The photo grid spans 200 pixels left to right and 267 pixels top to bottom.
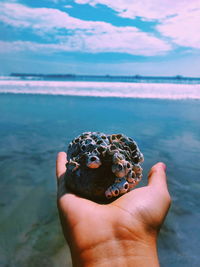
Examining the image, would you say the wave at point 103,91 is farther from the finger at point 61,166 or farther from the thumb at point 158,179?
the thumb at point 158,179

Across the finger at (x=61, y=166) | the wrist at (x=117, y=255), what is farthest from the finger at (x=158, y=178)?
the finger at (x=61, y=166)

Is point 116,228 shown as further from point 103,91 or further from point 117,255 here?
point 103,91

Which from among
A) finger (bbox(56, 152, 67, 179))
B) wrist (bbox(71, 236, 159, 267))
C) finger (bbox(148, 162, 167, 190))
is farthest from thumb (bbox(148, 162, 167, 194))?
finger (bbox(56, 152, 67, 179))

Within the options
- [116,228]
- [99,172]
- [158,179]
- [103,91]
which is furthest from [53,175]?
[103,91]

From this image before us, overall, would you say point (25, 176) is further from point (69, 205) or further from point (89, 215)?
point (89, 215)

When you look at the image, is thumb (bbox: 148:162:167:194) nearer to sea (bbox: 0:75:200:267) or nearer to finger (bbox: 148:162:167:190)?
finger (bbox: 148:162:167:190)

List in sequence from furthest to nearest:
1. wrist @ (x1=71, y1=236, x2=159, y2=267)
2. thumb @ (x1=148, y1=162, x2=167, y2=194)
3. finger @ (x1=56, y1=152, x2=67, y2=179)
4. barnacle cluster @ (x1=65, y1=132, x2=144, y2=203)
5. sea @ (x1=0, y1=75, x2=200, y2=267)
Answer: finger @ (x1=56, y1=152, x2=67, y2=179), sea @ (x1=0, y1=75, x2=200, y2=267), thumb @ (x1=148, y1=162, x2=167, y2=194), barnacle cluster @ (x1=65, y1=132, x2=144, y2=203), wrist @ (x1=71, y1=236, x2=159, y2=267)

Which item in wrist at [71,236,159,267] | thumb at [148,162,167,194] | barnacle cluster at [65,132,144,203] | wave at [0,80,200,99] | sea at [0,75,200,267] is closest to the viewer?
wrist at [71,236,159,267]
